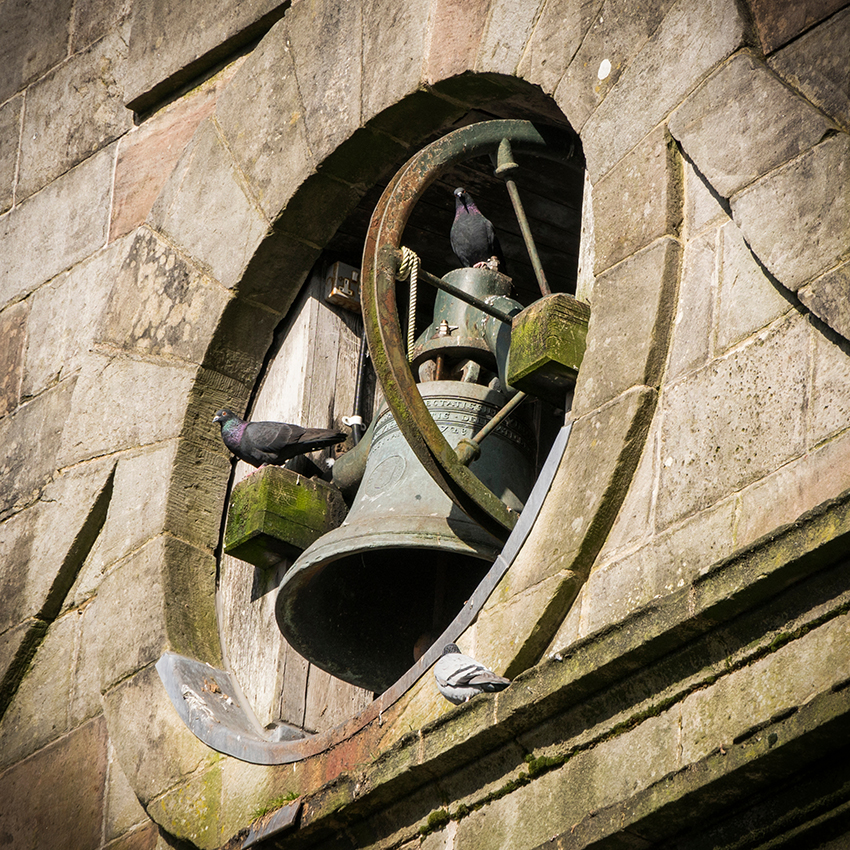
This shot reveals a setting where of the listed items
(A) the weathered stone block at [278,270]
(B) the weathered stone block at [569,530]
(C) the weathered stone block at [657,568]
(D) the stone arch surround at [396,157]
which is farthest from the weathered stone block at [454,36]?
(C) the weathered stone block at [657,568]

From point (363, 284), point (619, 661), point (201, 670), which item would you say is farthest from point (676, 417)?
point (201, 670)

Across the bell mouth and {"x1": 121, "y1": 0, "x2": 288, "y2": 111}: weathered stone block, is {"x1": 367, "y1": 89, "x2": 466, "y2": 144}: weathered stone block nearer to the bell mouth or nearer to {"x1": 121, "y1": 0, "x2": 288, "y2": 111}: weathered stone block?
{"x1": 121, "y1": 0, "x2": 288, "y2": 111}: weathered stone block

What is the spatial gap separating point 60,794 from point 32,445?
4.07 feet

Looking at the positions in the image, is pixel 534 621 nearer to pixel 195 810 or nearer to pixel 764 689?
pixel 764 689

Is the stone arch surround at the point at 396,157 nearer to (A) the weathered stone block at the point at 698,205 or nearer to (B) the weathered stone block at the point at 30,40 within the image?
(A) the weathered stone block at the point at 698,205

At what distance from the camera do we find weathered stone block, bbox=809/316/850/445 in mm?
2930

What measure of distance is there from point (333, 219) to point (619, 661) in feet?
7.27

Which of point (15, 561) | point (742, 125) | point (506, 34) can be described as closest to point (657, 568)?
point (742, 125)

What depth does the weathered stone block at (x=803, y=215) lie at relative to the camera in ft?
10.0

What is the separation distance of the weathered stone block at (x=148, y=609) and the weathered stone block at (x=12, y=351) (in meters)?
1.08

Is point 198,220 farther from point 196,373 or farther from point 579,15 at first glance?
point 579,15

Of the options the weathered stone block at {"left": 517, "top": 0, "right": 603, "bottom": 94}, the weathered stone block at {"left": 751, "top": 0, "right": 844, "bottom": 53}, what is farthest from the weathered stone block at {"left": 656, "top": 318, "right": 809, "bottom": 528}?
the weathered stone block at {"left": 517, "top": 0, "right": 603, "bottom": 94}

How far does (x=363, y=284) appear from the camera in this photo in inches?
149

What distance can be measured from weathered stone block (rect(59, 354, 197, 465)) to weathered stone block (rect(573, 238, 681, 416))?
→ 156cm
